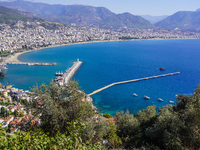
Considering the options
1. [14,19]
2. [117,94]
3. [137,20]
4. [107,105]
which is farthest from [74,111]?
[137,20]

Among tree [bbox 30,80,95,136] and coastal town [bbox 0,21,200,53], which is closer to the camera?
tree [bbox 30,80,95,136]

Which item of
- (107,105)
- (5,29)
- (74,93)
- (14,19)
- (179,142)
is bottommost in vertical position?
(107,105)

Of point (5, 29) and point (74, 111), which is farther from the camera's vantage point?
point (5, 29)

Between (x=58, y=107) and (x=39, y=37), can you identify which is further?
(x=39, y=37)

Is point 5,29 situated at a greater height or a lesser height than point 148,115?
greater

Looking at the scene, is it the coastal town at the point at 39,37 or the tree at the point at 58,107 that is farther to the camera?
the coastal town at the point at 39,37

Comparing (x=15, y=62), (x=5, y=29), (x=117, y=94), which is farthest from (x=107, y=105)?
(x=5, y=29)

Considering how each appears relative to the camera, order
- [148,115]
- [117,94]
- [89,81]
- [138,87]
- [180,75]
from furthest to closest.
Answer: [180,75]
[89,81]
[138,87]
[117,94]
[148,115]

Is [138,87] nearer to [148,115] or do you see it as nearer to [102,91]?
[102,91]

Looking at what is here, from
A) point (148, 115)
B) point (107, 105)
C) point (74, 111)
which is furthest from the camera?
point (107, 105)

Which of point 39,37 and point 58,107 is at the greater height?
point 39,37
